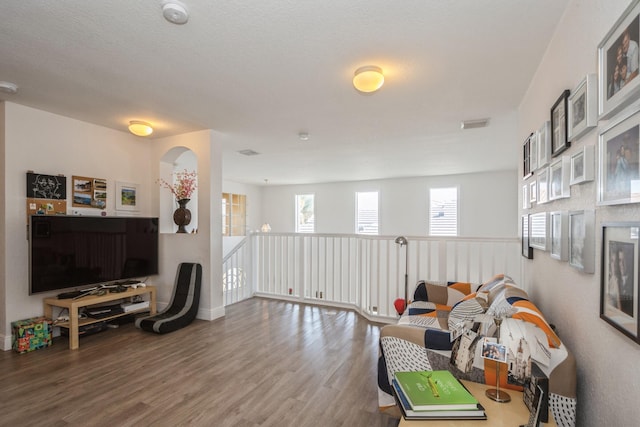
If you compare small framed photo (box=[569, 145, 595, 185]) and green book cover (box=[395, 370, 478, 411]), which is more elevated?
small framed photo (box=[569, 145, 595, 185])

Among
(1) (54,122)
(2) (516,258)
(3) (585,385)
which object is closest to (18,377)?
(1) (54,122)

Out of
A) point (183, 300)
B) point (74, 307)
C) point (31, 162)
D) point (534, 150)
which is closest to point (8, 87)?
point (31, 162)

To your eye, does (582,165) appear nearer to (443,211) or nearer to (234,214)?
(443,211)

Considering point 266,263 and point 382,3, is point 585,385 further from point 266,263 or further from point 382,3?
point 266,263

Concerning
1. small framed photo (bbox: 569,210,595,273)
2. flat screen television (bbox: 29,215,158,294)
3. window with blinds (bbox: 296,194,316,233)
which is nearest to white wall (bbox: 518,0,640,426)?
small framed photo (bbox: 569,210,595,273)

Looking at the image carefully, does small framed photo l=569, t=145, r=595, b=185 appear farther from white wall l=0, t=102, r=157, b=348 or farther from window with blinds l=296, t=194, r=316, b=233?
window with blinds l=296, t=194, r=316, b=233

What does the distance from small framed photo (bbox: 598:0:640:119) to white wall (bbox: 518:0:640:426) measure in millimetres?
91

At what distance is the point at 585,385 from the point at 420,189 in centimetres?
653

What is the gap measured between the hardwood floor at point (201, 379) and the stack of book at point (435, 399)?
0.96 meters

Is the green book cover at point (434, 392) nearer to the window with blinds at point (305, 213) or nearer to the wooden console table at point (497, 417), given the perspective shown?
the wooden console table at point (497, 417)

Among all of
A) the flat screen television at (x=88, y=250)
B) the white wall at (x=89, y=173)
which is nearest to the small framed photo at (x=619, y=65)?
the white wall at (x=89, y=173)

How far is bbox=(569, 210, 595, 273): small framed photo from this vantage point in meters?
1.26

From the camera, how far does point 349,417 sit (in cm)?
207

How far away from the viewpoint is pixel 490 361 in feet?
4.68
